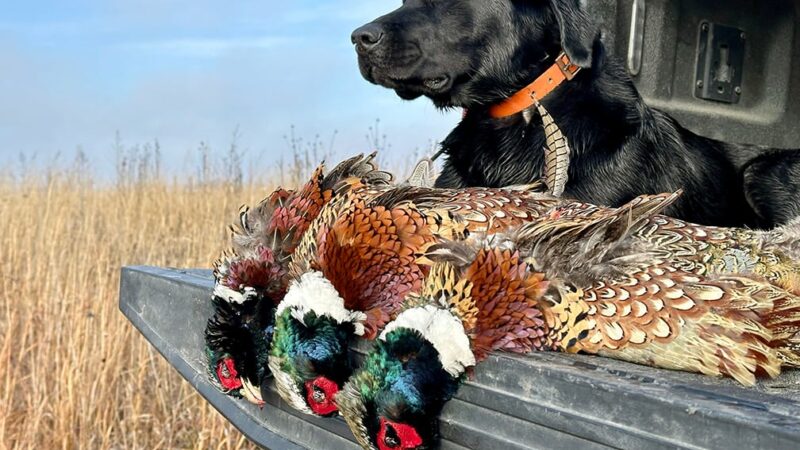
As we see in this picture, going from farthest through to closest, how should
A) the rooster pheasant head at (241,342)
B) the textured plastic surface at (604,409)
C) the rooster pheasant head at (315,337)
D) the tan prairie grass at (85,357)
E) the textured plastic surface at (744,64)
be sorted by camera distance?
the tan prairie grass at (85,357)
the textured plastic surface at (744,64)
the rooster pheasant head at (241,342)
the rooster pheasant head at (315,337)
the textured plastic surface at (604,409)

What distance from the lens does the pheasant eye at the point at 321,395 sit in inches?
70.9

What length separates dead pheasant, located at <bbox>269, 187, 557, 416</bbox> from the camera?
1763 mm

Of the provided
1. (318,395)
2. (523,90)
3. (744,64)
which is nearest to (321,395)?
(318,395)

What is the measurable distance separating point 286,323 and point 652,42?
2.04 meters

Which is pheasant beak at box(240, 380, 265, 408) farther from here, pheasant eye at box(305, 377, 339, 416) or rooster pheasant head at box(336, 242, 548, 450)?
rooster pheasant head at box(336, 242, 548, 450)

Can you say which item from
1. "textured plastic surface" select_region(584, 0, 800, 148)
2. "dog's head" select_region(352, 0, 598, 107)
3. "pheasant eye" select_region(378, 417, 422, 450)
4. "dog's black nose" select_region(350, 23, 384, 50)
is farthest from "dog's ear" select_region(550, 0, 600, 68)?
"pheasant eye" select_region(378, 417, 422, 450)

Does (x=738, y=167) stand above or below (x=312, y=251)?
above

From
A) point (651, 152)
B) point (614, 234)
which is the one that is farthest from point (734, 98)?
point (614, 234)

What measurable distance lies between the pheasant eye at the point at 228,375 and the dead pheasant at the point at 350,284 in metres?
0.31

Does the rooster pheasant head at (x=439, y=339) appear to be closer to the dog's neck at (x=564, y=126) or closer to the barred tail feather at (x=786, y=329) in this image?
the barred tail feather at (x=786, y=329)

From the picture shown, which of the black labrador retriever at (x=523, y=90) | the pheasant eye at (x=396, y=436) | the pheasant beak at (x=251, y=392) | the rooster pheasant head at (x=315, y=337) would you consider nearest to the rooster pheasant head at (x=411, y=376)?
the pheasant eye at (x=396, y=436)

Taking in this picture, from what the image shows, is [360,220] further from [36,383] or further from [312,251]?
[36,383]

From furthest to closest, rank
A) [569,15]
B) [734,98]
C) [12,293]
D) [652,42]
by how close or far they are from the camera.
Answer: [12,293] → [734,98] → [652,42] → [569,15]

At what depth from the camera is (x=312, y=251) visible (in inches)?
75.6
